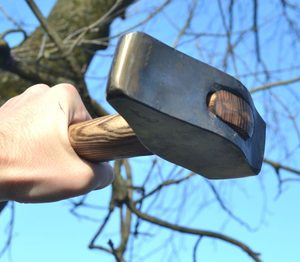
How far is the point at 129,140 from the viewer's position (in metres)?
0.73

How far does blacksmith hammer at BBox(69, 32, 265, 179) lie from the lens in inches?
22.8

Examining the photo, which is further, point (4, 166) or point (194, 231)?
point (194, 231)

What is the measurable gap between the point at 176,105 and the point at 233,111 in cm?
7

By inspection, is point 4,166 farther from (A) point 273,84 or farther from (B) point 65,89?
(A) point 273,84

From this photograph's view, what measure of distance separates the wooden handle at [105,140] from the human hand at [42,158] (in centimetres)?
1

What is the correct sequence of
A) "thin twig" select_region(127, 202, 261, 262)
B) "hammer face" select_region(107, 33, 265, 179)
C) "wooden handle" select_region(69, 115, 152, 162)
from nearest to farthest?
"hammer face" select_region(107, 33, 265, 179), "wooden handle" select_region(69, 115, 152, 162), "thin twig" select_region(127, 202, 261, 262)

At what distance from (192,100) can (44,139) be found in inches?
8.8

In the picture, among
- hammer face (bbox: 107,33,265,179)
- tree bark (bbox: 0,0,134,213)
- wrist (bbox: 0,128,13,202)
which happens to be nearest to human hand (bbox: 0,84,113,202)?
wrist (bbox: 0,128,13,202)

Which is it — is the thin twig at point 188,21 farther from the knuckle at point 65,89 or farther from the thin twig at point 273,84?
the knuckle at point 65,89

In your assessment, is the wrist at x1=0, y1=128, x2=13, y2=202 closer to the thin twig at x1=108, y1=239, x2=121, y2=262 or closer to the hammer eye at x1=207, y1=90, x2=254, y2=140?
Answer: the hammer eye at x1=207, y1=90, x2=254, y2=140

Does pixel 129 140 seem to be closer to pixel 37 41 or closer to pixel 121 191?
pixel 121 191

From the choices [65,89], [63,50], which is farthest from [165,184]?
[65,89]

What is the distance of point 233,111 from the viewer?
65 centimetres

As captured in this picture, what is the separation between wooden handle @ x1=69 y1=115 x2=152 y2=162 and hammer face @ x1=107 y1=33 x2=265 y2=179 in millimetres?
62
